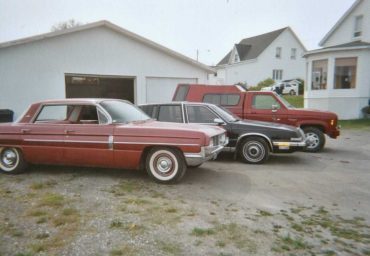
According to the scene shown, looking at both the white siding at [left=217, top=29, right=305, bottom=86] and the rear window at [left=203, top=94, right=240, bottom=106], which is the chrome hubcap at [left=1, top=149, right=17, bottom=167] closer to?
the rear window at [left=203, top=94, right=240, bottom=106]

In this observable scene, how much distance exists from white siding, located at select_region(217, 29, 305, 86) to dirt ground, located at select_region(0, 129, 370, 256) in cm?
3439

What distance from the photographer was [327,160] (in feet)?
28.2

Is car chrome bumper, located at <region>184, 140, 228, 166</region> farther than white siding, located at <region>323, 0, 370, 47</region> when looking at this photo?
No

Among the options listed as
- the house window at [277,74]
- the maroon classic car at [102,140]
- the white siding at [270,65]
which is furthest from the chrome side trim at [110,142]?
the house window at [277,74]

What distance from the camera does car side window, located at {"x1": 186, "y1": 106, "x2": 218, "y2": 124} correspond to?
8242 mm

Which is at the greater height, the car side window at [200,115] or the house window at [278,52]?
the house window at [278,52]

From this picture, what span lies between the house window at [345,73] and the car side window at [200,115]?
13.6m

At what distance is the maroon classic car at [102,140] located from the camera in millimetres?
5754

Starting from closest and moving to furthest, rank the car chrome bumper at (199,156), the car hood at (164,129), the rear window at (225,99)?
the car chrome bumper at (199,156) < the car hood at (164,129) < the rear window at (225,99)

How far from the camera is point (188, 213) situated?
4445mm

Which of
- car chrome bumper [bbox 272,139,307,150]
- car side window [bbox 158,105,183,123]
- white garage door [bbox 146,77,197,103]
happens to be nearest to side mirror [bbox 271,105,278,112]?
car chrome bumper [bbox 272,139,307,150]

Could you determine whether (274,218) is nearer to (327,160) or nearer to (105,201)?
(105,201)

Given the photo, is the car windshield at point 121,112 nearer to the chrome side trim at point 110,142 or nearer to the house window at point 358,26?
the chrome side trim at point 110,142

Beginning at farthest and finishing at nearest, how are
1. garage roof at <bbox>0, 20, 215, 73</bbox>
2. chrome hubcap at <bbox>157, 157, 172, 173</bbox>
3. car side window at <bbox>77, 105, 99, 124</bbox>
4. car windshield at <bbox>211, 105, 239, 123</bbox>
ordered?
garage roof at <bbox>0, 20, 215, 73</bbox>
car windshield at <bbox>211, 105, 239, 123</bbox>
car side window at <bbox>77, 105, 99, 124</bbox>
chrome hubcap at <bbox>157, 157, 172, 173</bbox>
